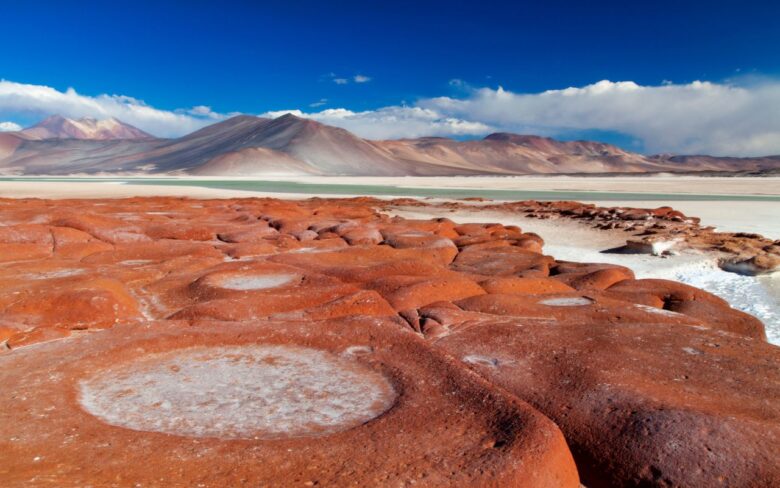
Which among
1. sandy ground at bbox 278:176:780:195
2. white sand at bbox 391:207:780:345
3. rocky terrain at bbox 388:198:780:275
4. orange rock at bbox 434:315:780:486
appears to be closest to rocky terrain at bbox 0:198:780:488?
orange rock at bbox 434:315:780:486

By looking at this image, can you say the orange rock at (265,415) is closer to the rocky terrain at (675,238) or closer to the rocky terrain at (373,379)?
the rocky terrain at (373,379)

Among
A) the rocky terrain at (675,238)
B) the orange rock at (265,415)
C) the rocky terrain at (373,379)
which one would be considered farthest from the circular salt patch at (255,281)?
the rocky terrain at (675,238)

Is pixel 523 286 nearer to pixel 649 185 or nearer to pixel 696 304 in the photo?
pixel 696 304

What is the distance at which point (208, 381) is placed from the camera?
3967 millimetres

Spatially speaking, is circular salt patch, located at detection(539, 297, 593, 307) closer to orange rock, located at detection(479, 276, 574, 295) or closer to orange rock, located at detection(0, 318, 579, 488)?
orange rock, located at detection(479, 276, 574, 295)

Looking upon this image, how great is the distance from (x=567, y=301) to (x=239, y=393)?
3780 mm

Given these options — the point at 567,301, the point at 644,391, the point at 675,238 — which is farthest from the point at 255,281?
the point at 675,238

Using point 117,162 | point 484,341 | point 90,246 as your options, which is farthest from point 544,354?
point 117,162

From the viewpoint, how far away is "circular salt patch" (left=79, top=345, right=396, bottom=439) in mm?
3258

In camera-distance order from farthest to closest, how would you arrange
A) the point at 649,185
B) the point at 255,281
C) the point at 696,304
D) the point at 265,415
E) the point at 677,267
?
the point at 649,185 → the point at 677,267 → the point at 255,281 → the point at 696,304 → the point at 265,415

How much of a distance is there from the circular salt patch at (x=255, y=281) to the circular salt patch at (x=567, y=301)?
3078mm

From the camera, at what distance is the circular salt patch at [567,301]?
5.96 meters

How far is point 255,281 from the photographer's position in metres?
6.96

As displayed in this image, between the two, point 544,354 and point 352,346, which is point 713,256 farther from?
point 352,346
